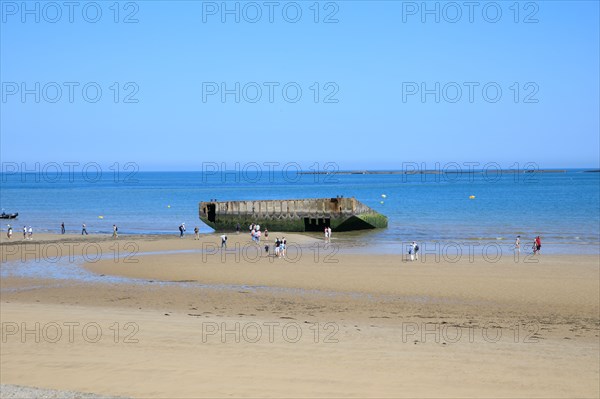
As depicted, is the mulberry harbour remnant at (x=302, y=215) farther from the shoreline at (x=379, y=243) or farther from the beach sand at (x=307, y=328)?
→ the beach sand at (x=307, y=328)

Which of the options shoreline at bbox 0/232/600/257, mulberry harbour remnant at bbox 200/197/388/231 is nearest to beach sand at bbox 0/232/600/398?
shoreline at bbox 0/232/600/257

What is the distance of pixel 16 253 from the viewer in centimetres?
3825

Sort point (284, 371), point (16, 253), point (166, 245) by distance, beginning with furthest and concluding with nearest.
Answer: point (166, 245)
point (16, 253)
point (284, 371)

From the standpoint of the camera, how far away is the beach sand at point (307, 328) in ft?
44.1

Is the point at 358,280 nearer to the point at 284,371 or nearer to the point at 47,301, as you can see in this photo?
the point at 47,301

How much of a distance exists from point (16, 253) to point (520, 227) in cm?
3787

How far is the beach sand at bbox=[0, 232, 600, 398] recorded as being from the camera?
13438 millimetres

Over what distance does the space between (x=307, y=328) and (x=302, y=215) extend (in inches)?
1379

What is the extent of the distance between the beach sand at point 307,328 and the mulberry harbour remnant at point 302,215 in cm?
1878

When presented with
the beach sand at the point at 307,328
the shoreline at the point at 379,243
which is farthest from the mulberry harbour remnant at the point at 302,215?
the beach sand at the point at 307,328

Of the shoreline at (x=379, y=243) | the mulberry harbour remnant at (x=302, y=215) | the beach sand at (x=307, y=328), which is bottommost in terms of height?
the beach sand at (x=307, y=328)

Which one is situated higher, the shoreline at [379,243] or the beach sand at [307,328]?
the shoreline at [379,243]

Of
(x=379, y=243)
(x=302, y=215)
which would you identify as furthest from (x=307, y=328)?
(x=302, y=215)

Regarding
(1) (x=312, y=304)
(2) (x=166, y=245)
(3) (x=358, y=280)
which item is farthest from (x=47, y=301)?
(2) (x=166, y=245)
